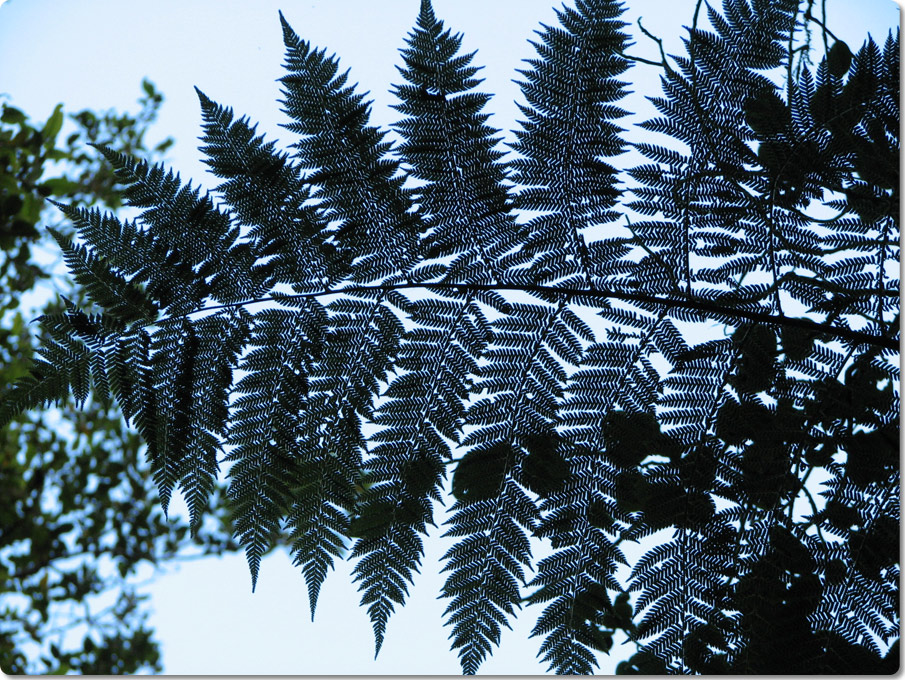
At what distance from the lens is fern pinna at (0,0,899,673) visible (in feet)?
2.93

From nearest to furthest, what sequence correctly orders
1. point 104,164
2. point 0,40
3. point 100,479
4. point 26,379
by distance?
point 26,379 → point 0,40 → point 100,479 → point 104,164

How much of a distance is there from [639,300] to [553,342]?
5.4 inches

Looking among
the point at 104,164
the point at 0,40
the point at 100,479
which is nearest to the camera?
the point at 0,40

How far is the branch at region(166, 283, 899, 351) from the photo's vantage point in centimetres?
94

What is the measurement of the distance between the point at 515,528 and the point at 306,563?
27cm

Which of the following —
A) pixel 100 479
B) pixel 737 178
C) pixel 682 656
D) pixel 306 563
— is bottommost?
pixel 682 656

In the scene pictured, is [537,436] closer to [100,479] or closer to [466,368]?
→ [466,368]

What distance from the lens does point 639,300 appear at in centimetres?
96

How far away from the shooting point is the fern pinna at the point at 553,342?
89 cm

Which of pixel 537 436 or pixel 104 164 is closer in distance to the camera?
pixel 537 436

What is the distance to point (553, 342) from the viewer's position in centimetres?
93

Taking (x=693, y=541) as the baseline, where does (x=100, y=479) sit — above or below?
above

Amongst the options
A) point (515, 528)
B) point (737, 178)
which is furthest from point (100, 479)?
point (737, 178)

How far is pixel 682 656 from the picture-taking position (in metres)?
0.88
